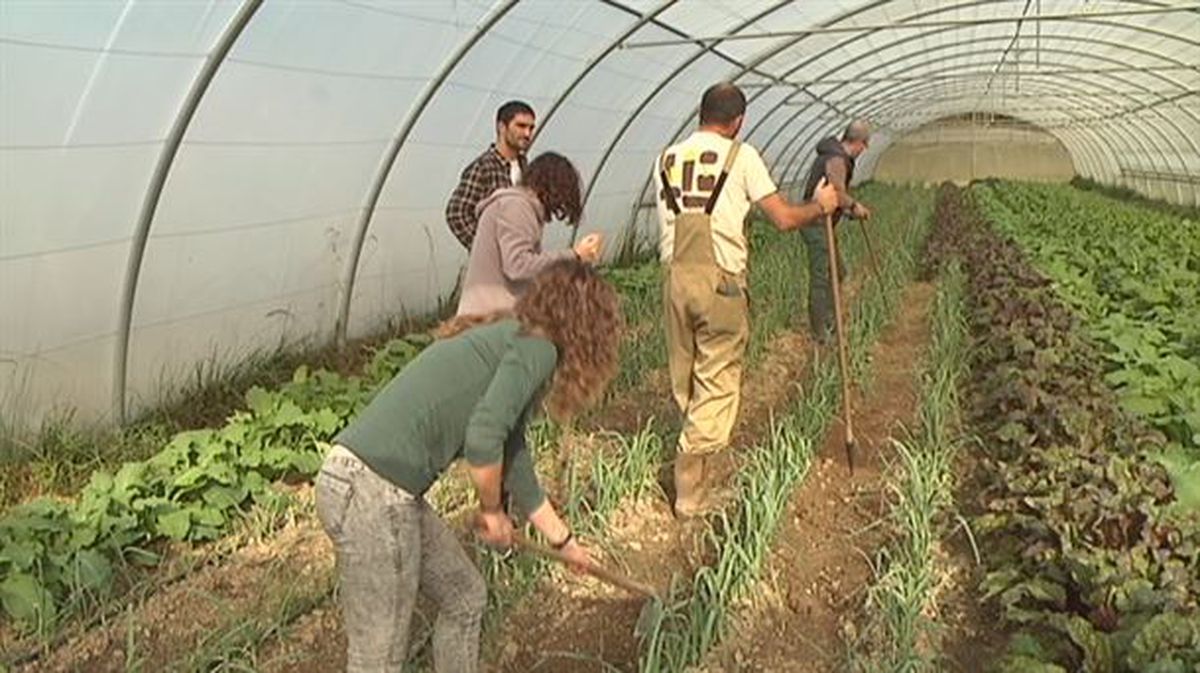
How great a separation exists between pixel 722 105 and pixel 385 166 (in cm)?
321

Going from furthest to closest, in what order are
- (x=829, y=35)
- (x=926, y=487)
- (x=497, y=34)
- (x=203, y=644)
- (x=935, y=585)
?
1. (x=829, y=35)
2. (x=497, y=34)
3. (x=926, y=487)
4. (x=935, y=585)
5. (x=203, y=644)

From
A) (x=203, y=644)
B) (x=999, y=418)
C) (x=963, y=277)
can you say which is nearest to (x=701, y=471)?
(x=999, y=418)

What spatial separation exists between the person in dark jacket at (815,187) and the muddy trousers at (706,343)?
8.02ft

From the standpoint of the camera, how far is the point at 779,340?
7695 millimetres

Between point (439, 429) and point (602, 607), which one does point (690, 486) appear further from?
point (439, 429)

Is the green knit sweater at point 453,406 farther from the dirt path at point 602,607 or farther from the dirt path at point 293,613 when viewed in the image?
the dirt path at point 293,613

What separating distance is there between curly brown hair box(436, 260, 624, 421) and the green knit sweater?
1.3 inches

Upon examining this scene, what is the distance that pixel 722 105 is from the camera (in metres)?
4.17

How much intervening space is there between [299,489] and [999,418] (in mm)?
3036

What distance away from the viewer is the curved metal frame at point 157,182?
16.2 feet

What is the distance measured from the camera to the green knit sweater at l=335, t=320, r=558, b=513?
2.35 m

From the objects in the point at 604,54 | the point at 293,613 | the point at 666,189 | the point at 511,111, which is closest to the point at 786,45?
the point at 604,54

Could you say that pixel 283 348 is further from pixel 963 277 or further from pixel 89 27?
pixel 963 277

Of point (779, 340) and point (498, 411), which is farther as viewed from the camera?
point (779, 340)
